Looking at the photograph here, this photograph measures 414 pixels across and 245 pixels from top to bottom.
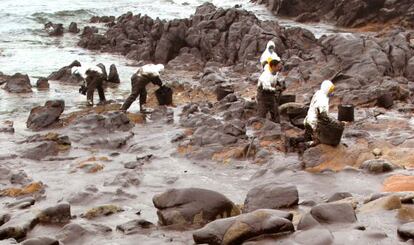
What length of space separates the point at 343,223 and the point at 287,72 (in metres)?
16.3

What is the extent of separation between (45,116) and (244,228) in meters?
11.1

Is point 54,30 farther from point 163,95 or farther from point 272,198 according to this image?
point 272,198

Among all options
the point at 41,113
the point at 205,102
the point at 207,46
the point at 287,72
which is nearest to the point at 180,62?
the point at 207,46

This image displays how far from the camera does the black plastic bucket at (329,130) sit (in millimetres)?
11125

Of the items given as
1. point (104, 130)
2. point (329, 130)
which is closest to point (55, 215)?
point (329, 130)

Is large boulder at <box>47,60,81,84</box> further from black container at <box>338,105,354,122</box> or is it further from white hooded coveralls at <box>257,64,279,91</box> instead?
black container at <box>338,105,354,122</box>

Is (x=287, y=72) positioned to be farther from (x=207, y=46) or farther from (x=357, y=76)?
(x=207, y=46)

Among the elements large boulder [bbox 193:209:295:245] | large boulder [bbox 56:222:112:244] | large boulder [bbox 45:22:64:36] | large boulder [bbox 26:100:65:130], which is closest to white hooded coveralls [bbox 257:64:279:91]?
large boulder [bbox 26:100:65:130]

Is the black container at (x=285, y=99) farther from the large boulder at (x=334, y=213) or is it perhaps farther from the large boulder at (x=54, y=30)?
the large boulder at (x=54, y=30)

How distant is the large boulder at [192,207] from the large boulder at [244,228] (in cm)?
106

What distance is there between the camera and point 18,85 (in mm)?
22172

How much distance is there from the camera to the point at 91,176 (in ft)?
38.1

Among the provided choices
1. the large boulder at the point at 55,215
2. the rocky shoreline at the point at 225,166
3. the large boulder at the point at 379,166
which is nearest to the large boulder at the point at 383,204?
the rocky shoreline at the point at 225,166

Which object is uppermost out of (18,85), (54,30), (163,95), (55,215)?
(55,215)
